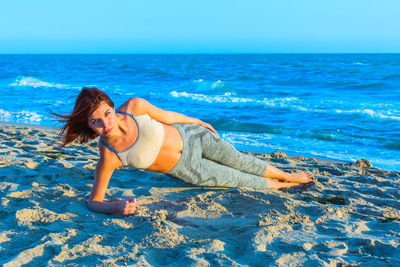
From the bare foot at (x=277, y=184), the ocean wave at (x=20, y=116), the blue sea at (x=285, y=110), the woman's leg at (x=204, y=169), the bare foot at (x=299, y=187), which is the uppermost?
the woman's leg at (x=204, y=169)

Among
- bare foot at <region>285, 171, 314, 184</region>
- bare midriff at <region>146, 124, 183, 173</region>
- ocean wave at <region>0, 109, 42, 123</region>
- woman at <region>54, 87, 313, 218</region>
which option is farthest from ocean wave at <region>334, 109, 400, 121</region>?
ocean wave at <region>0, 109, 42, 123</region>

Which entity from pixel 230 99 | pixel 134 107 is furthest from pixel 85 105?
pixel 230 99

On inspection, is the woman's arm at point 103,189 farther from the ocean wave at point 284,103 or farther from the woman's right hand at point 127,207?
the ocean wave at point 284,103

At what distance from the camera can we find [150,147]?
11.2 ft

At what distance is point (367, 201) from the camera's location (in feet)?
12.9

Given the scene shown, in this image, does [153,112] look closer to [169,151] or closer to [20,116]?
[169,151]

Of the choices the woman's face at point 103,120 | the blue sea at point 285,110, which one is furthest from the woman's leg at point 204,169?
the blue sea at point 285,110

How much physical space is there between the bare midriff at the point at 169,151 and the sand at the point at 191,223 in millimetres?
388

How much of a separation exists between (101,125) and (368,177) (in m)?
3.56

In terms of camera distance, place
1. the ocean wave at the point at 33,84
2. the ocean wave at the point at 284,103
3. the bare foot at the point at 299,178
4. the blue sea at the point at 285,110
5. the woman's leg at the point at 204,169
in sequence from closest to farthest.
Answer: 1. the woman's leg at the point at 204,169
2. the bare foot at the point at 299,178
3. the blue sea at the point at 285,110
4. the ocean wave at the point at 284,103
5. the ocean wave at the point at 33,84

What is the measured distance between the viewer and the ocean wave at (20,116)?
11.7 m

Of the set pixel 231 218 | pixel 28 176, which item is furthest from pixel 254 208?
pixel 28 176

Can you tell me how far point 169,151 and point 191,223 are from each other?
71 cm

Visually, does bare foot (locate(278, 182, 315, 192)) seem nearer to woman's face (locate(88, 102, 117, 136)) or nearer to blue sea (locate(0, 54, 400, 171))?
woman's face (locate(88, 102, 117, 136))
